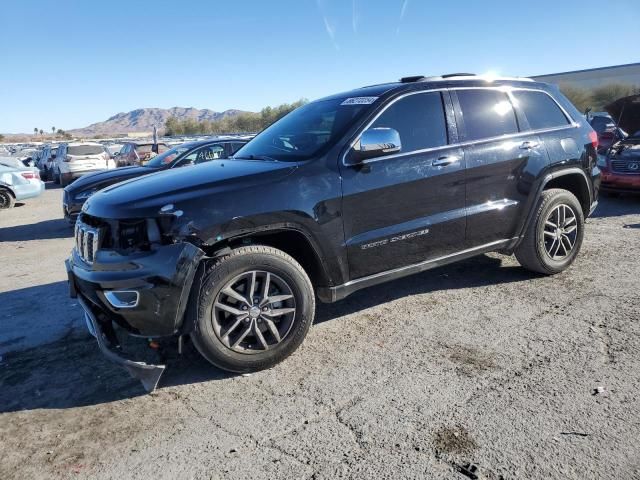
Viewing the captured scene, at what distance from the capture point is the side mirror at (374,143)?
3557mm

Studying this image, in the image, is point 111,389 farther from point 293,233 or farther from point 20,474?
point 293,233

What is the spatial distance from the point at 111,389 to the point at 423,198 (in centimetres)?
270

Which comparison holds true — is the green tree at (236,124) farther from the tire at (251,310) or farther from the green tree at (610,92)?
the tire at (251,310)

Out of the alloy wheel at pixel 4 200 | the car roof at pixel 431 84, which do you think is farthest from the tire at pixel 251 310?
the alloy wheel at pixel 4 200

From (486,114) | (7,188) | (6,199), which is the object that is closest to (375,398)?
(486,114)

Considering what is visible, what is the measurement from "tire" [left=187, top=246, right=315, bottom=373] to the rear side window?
9.61 ft

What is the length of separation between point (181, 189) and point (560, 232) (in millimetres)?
3774

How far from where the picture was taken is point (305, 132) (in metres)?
4.17

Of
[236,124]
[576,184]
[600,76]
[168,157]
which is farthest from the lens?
[236,124]

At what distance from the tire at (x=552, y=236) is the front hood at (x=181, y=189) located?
262 cm

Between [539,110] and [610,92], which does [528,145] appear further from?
[610,92]

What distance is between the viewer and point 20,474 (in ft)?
8.05

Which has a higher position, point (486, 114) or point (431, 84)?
point (431, 84)

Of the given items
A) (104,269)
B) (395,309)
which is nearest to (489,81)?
(395,309)
